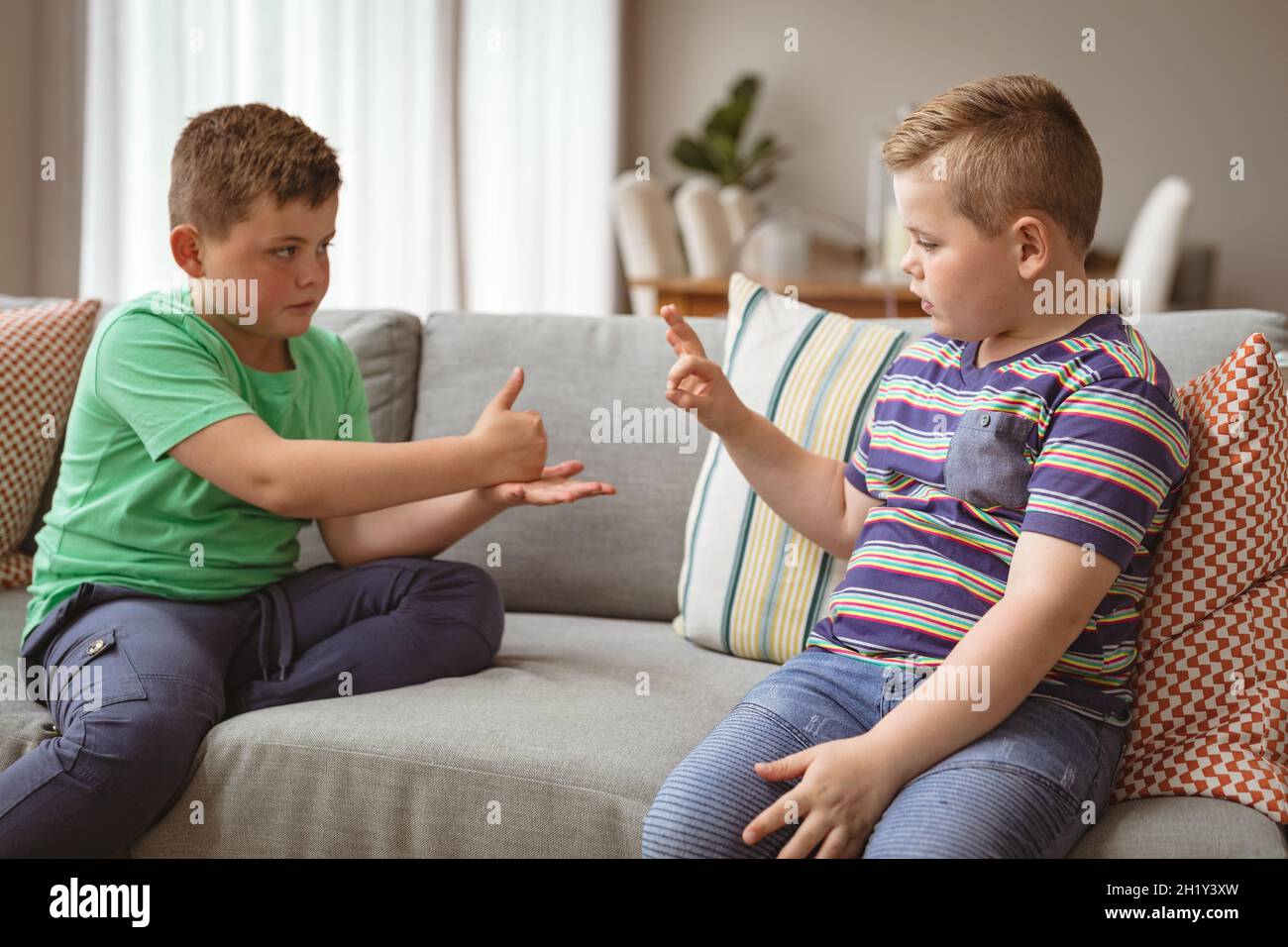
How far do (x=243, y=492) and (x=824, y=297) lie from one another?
2401 millimetres

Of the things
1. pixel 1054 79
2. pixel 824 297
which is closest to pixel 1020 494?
pixel 824 297

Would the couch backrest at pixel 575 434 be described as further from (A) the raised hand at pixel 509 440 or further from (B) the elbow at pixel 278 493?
(B) the elbow at pixel 278 493

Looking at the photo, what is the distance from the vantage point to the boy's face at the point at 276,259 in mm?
1377

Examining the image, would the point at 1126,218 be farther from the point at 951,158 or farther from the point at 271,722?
the point at 271,722

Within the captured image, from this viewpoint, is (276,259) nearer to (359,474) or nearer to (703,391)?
(359,474)

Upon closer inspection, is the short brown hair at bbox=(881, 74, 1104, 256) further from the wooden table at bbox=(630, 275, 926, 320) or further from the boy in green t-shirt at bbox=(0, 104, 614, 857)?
the wooden table at bbox=(630, 275, 926, 320)

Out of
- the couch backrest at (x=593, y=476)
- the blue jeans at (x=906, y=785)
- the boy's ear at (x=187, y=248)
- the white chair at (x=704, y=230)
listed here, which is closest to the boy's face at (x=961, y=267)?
the blue jeans at (x=906, y=785)

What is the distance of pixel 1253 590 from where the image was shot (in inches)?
46.1

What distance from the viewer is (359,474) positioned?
1.32 m

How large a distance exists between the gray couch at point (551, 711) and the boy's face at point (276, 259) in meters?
0.42

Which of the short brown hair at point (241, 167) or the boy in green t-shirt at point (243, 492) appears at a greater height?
the short brown hair at point (241, 167)
